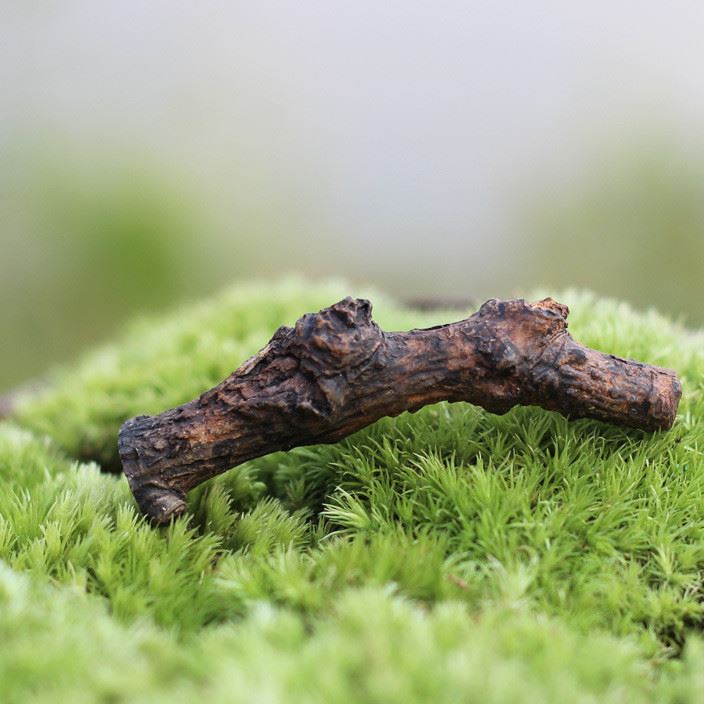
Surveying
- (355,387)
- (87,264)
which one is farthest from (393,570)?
(87,264)

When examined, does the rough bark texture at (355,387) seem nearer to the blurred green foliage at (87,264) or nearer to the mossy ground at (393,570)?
the mossy ground at (393,570)

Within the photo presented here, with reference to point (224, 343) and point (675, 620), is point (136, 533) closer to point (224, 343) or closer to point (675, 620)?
point (675, 620)

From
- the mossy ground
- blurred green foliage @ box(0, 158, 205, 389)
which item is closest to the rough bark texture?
the mossy ground

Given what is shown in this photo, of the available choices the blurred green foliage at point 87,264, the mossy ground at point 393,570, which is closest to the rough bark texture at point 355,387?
the mossy ground at point 393,570

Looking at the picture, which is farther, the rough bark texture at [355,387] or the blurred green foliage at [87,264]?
the blurred green foliage at [87,264]

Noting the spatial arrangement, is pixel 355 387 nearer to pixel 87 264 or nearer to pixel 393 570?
pixel 393 570

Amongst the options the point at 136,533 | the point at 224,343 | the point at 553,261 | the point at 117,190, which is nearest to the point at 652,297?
the point at 553,261

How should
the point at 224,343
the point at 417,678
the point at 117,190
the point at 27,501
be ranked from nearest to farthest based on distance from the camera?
the point at 417,678 → the point at 27,501 → the point at 224,343 → the point at 117,190
